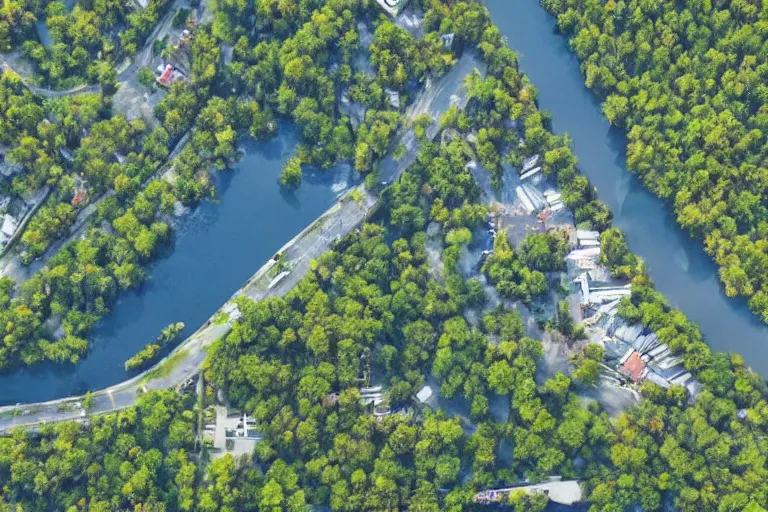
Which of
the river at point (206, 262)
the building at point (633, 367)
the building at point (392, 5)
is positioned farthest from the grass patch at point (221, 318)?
the building at point (633, 367)

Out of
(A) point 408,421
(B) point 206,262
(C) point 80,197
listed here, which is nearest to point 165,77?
(C) point 80,197

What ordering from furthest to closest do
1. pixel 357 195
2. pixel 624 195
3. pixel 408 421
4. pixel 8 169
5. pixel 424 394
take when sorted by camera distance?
pixel 624 195
pixel 8 169
pixel 357 195
pixel 424 394
pixel 408 421

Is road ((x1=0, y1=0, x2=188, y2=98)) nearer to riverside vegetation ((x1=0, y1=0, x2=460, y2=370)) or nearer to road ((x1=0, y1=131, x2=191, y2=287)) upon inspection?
riverside vegetation ((x1=0, y1=0, x2=460, y2=370))

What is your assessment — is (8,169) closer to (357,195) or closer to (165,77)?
(165,77)

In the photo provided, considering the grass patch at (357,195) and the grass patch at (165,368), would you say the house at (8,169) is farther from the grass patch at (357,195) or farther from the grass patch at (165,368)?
the grass patch at (357,195)

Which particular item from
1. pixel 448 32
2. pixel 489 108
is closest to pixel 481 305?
pixel 489 108
